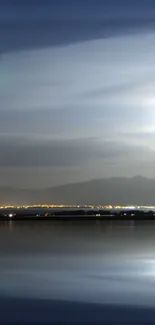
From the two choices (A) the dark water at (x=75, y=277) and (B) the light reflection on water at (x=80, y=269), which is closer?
(A) the dark water at (x=75, y=277)

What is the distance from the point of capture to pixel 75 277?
126ft

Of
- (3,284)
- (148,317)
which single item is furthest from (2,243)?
(148,317)

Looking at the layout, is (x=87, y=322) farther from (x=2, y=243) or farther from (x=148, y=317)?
(x=2, y=243)

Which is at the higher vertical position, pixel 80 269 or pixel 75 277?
pixel 80 269

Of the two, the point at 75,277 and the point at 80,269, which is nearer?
the point at 75,277

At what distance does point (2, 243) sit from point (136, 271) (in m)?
24.9

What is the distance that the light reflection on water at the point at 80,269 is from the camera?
32.3 m

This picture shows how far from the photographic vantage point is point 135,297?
31078 mm

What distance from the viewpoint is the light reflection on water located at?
32312mm

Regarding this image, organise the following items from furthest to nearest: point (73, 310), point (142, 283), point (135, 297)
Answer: point (142, 283)
point (135, 297)
point (73, 310)

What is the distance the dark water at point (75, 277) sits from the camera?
94.1 feet

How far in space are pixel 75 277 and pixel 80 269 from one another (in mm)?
4425

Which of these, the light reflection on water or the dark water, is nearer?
the dark water

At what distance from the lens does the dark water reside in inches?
1129
